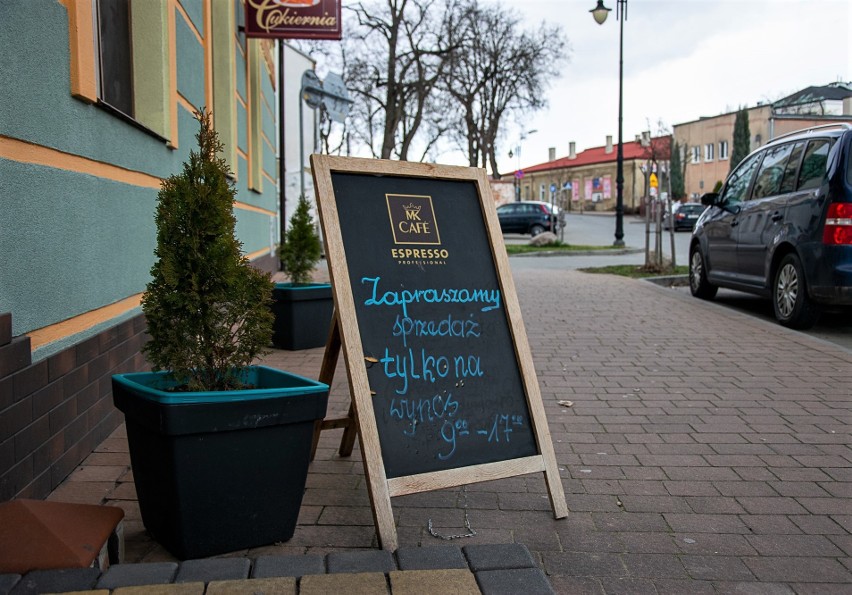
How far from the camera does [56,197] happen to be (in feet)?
11.9

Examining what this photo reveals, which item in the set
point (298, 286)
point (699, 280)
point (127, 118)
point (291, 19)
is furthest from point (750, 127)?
point (127, 118)

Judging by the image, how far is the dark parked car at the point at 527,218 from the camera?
36906 millimetres

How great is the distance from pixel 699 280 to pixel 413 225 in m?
8.77

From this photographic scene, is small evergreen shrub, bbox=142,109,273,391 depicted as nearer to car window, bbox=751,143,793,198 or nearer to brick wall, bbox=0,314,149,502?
brick wall, bbox=0,314,149,502

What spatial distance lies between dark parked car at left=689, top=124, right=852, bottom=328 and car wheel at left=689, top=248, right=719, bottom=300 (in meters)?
0.56

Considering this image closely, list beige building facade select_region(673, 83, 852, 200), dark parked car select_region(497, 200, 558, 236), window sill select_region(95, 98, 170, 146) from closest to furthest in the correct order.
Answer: window sill select_region(95, 98, 170, 146) < dark parked car select_region(497, 200, 558, 236) < beige building facade select_region(673, 83, 852, 200)

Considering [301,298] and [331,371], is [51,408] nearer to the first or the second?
[331,371]

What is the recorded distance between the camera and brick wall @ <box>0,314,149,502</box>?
10.0ft

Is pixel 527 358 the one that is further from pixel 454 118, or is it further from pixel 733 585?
pixel 454 118

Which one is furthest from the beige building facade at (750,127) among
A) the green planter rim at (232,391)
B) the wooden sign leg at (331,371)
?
the green planter rim at (232,391)

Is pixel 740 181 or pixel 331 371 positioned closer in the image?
pixel 331 371

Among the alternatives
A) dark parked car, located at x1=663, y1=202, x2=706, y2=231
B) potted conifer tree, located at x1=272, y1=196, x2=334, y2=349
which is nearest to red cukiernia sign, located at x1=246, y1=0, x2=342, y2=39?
potted conifer tree, located at x1=272, y1=196, x2=334, y2=349

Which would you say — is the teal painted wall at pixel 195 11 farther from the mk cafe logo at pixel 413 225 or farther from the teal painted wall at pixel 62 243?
the mk cafe logo at pixel 413 225

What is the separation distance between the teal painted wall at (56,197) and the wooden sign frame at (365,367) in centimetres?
119
